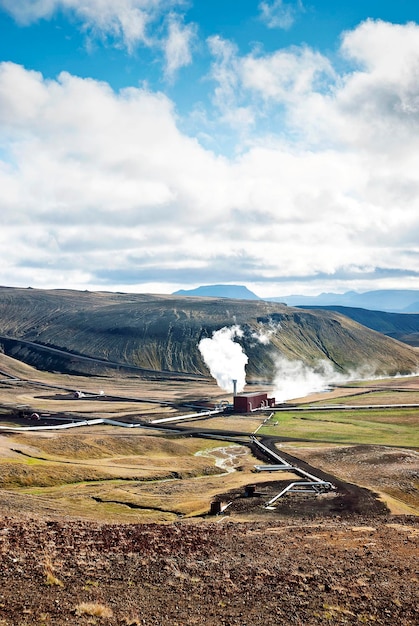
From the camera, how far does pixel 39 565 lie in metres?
27.8

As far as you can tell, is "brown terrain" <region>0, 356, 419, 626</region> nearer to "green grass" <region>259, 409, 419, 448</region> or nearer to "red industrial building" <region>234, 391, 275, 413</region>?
"green grass" <region>259, 409, 419, 448</region>

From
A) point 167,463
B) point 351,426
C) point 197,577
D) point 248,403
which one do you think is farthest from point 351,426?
point 197,577

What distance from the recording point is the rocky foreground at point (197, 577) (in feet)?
78.8

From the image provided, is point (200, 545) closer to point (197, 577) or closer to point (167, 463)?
point (197, 577)

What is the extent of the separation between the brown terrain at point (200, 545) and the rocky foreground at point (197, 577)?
3.7 inches

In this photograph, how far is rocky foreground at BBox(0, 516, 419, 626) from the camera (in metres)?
24.0

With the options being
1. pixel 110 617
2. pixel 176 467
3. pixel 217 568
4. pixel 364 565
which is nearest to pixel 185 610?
pixel 110 617

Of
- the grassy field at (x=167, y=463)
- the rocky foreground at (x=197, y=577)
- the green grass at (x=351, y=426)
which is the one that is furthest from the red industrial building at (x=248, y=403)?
the rocky foreground at (x=197, y=577)

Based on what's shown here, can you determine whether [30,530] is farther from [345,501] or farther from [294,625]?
[345,501]

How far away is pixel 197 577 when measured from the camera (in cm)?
2914

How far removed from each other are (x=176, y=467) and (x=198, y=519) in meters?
35.2

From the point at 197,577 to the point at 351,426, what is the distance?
374ft

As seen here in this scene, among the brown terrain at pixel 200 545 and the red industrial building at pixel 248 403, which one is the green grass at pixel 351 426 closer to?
the red industrial building at pixel 248 403

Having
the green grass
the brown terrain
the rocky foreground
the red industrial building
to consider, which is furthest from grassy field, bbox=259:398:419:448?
the rocky foreground
